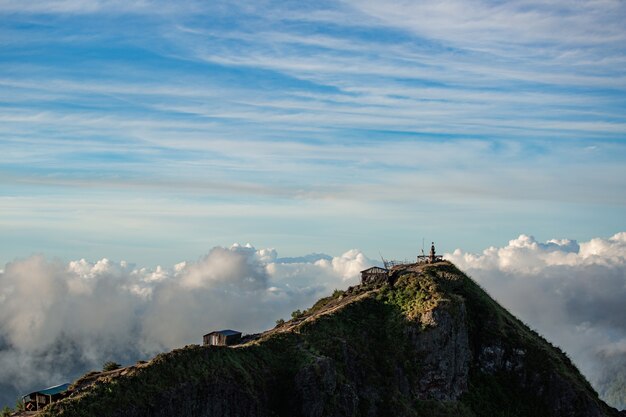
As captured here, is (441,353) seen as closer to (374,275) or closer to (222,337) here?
(374,275)

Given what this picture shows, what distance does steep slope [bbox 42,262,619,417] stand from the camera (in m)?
72.4

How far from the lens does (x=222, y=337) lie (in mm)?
101938

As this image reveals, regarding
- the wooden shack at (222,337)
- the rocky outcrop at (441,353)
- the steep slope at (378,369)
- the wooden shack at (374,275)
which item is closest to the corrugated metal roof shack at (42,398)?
the steep slope at (378,369)

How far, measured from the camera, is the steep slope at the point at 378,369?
72.4 metres

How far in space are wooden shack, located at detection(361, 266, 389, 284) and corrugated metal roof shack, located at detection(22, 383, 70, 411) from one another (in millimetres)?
56530

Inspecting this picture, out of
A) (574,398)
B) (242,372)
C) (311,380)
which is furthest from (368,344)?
(574,398)

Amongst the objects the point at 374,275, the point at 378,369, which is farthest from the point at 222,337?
the point at 374,275

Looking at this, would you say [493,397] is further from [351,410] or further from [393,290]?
[351,410]

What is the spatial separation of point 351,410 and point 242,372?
1523 cm

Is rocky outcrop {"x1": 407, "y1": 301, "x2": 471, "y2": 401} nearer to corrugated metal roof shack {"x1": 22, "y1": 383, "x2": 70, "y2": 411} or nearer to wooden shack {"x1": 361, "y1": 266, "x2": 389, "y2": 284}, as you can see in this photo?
wooden shack {"x1": 361, "y1": 266, "x2": 389, "y2": 284}

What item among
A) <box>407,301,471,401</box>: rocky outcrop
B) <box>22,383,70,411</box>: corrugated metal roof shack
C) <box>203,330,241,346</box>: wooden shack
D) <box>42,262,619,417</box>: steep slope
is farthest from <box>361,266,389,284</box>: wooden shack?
<box>22,383,70,411</box>: corrugated metal roof shack

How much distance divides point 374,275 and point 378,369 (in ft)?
80.9

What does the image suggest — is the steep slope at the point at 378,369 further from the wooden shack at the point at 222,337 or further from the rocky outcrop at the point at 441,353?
the wooden shack at the point at 222,337

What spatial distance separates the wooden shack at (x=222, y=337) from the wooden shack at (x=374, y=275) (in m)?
25.9
